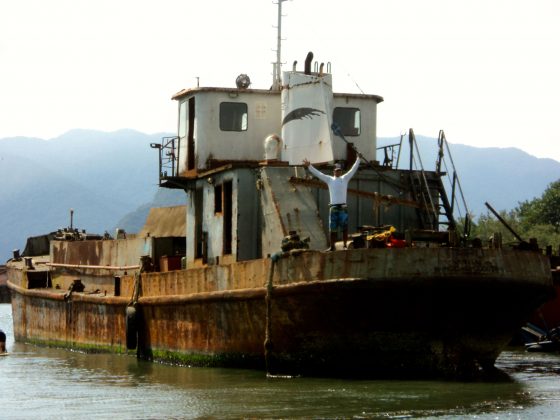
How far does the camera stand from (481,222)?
58.8 m

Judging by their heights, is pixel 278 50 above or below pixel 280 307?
above

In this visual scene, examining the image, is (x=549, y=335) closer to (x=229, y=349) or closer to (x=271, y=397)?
(x=229, y=349)

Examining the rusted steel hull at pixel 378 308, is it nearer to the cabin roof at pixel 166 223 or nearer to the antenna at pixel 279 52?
the antenna at pixel 279 52

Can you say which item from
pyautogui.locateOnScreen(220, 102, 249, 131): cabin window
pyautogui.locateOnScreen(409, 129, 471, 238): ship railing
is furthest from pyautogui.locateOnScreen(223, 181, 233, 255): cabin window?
pyautogui.locateOnScreen(409, 129, 471, 238): ship railing

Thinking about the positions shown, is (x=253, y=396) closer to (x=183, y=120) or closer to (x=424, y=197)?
(x=424, y=197)

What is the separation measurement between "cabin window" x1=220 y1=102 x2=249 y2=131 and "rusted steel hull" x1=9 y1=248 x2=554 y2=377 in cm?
299

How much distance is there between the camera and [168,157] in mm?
21375

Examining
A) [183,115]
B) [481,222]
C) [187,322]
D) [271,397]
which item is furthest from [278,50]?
[481,222]

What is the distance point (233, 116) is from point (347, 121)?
190 centimetres

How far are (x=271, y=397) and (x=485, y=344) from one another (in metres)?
3.39

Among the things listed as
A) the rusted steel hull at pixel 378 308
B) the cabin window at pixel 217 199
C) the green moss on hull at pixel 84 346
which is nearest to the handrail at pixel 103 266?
the green moss on hull at pixel 84 346

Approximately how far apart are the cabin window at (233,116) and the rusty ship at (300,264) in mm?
23

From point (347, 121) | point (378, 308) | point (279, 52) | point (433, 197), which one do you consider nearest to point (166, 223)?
point (279, 52)

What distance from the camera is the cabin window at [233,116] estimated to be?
64.4ft
